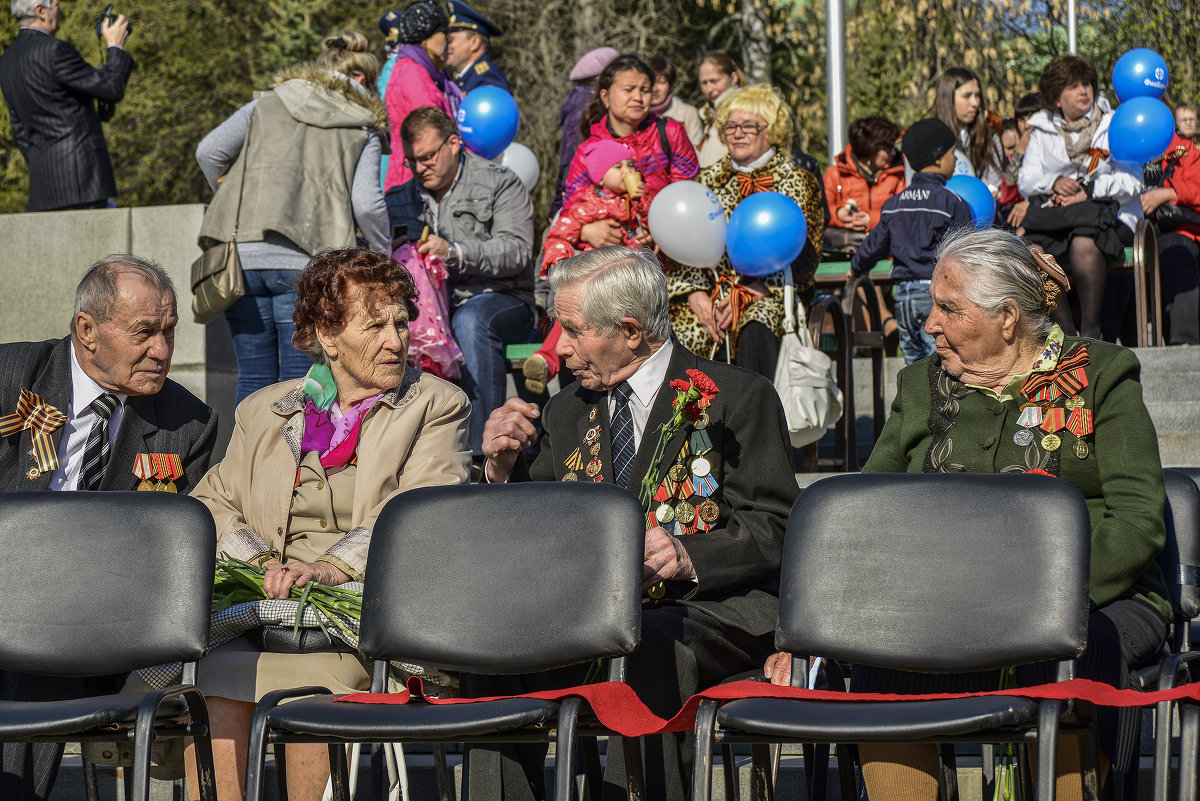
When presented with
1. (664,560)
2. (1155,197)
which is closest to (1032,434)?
(664,560)

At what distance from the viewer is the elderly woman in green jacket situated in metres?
3.24

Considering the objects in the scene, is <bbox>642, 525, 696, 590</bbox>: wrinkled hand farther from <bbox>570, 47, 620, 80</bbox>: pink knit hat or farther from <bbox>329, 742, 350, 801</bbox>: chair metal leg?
<bbox>570, 47, 620, 80</bbox>: pink knit hat

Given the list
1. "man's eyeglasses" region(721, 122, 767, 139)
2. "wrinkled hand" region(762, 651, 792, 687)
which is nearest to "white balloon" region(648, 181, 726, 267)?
"man's eyeglasses" region(721, 122, 767, 139)

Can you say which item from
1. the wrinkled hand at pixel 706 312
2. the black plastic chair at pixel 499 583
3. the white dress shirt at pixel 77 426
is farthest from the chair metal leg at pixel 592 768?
the wrinkled hand at pixel 706 312

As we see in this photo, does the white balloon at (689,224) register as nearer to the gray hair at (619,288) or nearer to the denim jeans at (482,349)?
the denim jeans at (482,349)

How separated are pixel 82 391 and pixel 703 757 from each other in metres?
2.29

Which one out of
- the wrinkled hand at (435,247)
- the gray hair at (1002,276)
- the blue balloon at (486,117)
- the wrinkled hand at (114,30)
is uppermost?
the wrinkled hand at (114,30)

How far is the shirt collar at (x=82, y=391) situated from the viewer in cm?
419

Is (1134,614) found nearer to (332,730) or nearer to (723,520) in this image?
(723,520)

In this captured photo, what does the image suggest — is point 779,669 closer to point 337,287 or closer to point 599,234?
point 337,287

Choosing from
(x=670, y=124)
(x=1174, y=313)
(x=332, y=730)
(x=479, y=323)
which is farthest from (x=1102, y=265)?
(x=332, y=730)

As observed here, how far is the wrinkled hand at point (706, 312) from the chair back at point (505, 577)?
2.85 m

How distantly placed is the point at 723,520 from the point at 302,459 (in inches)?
45.0

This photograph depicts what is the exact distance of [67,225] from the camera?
7.38 metres
